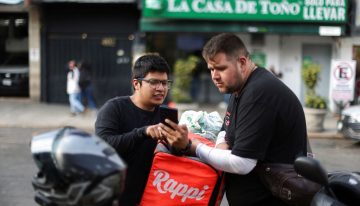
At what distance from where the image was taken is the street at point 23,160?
757cm

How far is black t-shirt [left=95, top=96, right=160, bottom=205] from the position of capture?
10.5 feet

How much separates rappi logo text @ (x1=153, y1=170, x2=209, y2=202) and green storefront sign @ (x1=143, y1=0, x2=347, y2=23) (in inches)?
593

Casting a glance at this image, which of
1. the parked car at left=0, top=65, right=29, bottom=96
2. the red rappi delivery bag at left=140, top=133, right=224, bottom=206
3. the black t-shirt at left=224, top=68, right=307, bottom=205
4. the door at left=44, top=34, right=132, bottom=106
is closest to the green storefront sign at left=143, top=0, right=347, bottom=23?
the door at left=44, top=34, right=132, bottom=106

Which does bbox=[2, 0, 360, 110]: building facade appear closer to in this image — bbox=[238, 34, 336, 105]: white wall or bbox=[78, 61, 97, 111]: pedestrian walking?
bbox=[238, 34, 336, 105]: white wall

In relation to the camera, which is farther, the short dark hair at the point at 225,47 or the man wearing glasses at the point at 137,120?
the man wearing glasses at the point at 137,120

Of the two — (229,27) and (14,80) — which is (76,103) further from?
(229,27)

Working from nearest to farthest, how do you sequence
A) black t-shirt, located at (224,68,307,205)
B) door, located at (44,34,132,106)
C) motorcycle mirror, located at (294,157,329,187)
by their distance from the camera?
motorcycle mirror, located at (294,157,329,187)
black t-shirt, located at (224,68,307,205)
door, located at (44,34,132,106)

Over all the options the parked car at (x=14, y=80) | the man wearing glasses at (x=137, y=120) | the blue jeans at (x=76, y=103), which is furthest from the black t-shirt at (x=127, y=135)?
the parked car at (x=14, y=80)

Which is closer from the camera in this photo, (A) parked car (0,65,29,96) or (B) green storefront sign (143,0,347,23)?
(B) green storefront sign (143,0,347,23)

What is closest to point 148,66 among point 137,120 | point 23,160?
point 137,120

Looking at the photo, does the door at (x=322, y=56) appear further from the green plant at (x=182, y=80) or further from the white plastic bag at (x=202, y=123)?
the white plastic bag at (x=202, y=123)

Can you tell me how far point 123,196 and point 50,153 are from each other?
136 centimetres

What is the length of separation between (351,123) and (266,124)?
10184 mm

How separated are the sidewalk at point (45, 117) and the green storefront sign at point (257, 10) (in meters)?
3.15
